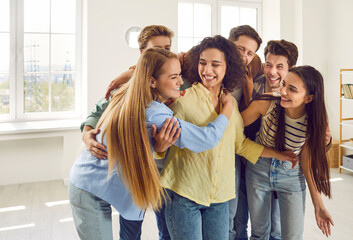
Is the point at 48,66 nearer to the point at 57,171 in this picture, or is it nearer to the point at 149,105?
→ the point at 57,171

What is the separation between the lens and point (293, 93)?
1.68 meters

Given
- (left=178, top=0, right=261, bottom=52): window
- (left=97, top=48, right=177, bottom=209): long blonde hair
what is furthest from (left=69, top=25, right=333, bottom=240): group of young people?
(left=178, top=0, right=261, bottom=52): window

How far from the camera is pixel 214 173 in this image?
162 centimetres

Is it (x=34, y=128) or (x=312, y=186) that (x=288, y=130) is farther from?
(x=34, y=128)

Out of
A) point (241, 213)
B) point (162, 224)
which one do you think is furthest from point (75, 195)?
point (241, 213)

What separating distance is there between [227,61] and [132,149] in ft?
2.29

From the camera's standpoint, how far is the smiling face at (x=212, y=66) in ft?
5.47

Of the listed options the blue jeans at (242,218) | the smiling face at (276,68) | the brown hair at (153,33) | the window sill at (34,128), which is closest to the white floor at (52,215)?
the window sill at (34,128)

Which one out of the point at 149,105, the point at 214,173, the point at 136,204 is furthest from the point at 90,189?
the point at 214,173

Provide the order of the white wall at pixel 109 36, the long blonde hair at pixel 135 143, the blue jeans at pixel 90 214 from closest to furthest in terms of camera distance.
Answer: the long blonde hair at pixel 135 143 < the blue jeans at pixel 90 214 < the white wall at pixel 109 36

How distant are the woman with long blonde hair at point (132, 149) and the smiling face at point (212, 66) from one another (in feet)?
0.73

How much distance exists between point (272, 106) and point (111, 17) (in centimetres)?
307

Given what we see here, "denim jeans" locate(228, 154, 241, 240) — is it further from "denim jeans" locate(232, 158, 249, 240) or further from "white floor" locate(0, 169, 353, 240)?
"white floor" locate(0, 169, 353, 240)

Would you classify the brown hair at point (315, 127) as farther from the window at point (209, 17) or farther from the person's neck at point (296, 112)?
the window at point (209, 17)
